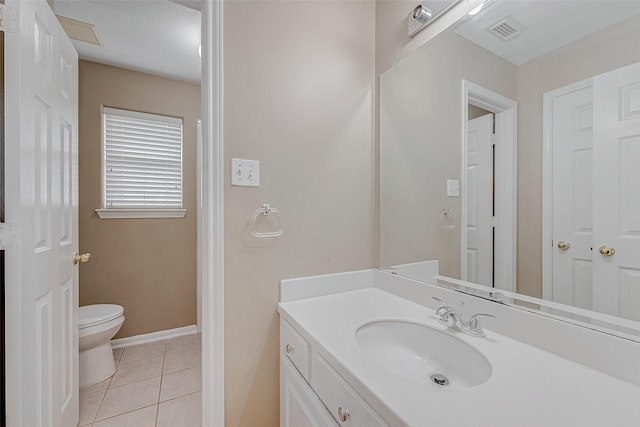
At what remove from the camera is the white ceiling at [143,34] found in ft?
5.65

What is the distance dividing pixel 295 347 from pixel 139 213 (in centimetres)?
208

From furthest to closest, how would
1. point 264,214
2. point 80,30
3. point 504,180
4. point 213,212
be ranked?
1. point 80,30
2. point 264,214
3. point 213,212
4. point 504,180

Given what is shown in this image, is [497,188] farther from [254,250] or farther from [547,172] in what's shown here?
[254,250]

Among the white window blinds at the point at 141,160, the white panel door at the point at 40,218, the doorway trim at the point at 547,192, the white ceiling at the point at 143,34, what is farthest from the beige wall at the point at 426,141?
the white window blinds at the point at 141,160

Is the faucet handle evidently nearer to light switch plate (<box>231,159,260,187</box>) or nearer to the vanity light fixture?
light switch plate (<box>231,159,260,187</box>)

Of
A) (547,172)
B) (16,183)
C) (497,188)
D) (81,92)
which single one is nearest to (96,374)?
(16,183)

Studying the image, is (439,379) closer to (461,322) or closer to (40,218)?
(461,322)

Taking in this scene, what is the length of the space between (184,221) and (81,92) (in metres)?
1.27

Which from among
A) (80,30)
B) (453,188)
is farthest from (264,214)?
(80,30)

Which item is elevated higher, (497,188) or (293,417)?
(497,188)

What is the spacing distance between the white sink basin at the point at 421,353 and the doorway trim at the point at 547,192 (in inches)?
11.8

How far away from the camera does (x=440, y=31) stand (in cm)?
113

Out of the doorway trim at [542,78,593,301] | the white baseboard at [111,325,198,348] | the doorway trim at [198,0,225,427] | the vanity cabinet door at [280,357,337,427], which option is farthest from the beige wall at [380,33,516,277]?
the white baseboard at [111,325,198,348]

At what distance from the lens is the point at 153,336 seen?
2477 mm
